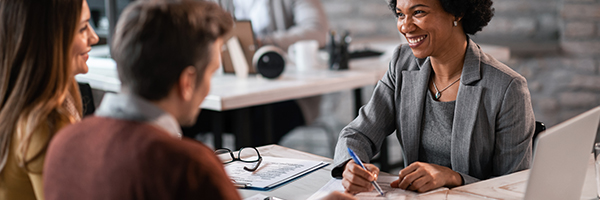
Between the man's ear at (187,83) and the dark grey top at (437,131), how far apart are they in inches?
36.2

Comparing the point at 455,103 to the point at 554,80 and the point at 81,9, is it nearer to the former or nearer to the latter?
the point at 81,9

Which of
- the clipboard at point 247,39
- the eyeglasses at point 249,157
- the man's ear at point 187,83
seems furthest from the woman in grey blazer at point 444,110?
the clipboard at point 247,39

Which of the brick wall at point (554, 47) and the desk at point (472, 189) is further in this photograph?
the brick wall at point (554, 47)

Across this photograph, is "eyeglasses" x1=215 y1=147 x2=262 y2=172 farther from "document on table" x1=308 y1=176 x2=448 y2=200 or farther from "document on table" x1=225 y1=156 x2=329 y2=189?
"document on table" x1=308 y1=176 x2=448 y2=200

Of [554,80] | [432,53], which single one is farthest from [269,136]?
[554,80]

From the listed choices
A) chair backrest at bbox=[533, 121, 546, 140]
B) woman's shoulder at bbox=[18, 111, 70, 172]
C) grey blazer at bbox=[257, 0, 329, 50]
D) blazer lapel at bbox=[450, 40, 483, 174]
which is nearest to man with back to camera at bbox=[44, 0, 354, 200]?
woman's shoulder at bbox=[18, 111, 70, 172]

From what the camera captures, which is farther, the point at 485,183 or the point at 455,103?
the point at 455,103

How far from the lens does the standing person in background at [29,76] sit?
0.92 meters

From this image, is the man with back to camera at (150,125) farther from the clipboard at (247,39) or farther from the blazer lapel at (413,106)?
the clipboard at (247,39)

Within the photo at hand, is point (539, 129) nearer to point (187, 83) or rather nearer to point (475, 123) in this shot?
point (475, 123)

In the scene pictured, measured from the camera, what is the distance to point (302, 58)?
2740 millimetres

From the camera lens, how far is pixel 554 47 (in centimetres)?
343

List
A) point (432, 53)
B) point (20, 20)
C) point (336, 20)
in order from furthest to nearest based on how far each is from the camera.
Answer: point (336, 20) < point (432, 53) < point (20, 20)

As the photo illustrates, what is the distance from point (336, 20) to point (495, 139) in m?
3.09
